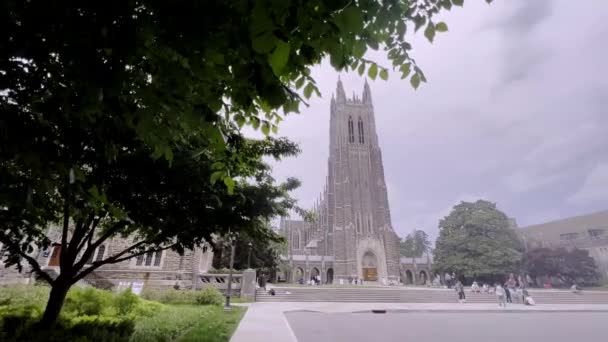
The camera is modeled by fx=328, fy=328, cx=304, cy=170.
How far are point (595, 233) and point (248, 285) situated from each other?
56.2m

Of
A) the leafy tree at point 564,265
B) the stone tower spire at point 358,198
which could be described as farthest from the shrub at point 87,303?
the leafy tree at point 564,265

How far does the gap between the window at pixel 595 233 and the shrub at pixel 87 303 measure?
63.5 metres

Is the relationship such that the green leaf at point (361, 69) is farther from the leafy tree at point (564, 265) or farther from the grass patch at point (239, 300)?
the leafy tree at point (564, 265)

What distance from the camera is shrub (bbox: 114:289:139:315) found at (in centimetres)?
917

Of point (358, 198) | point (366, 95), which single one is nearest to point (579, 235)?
point (358, 198)

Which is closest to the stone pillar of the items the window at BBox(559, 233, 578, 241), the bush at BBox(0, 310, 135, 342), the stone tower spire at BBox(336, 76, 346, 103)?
the bush at BBox(0, 310, 135, 342)

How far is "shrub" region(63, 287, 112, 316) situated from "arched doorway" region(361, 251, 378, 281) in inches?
1659

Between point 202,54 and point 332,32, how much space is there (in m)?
0.76

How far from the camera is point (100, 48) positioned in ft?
6.35

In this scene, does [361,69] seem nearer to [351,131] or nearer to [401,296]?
[401,296]

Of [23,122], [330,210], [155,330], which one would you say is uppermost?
[330,210]

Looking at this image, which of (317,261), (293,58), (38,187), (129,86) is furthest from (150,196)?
(317,261)

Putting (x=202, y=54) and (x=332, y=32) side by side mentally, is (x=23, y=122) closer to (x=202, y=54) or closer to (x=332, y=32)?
(x=202, y=54)

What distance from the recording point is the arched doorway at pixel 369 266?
47.5 meters
